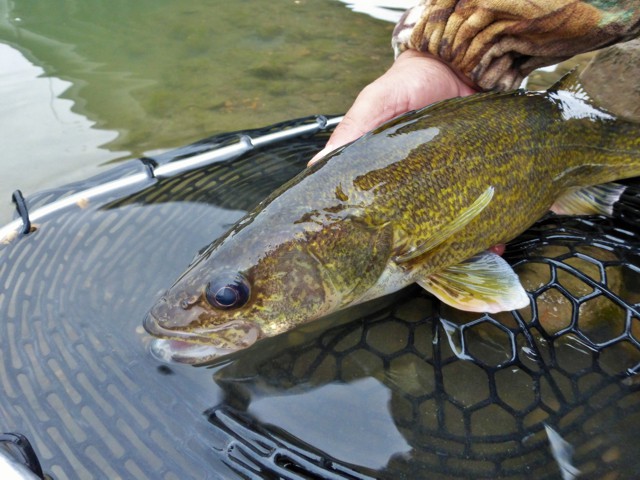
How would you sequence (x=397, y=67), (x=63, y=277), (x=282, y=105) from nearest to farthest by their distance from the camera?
(x=63, y=277), (x=397, y=67), (x=282, y=105)

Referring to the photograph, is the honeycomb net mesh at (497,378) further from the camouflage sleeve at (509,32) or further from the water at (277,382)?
the camouflage sleeve at (509,32)

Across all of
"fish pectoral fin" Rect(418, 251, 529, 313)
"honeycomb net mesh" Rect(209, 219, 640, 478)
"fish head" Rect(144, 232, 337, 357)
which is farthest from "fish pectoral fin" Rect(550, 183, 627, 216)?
"fish head" Rect(144, 232, 337, 357)

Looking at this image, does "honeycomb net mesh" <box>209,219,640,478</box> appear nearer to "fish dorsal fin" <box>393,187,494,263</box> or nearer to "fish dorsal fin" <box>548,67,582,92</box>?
"fish dorsal fin" <box>393,187,494,263</box>

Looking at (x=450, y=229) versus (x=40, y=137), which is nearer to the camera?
(x=450, y=229)

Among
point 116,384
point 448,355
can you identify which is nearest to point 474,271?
point 448,355

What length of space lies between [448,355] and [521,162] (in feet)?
3.29

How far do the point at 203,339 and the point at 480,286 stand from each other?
1150 millimetres

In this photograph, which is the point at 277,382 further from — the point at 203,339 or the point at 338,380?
the point at 203,339

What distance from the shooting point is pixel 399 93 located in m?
3.01

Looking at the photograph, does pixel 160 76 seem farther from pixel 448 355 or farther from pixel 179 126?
pixel 448 355

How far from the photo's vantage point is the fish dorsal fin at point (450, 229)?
2.18 m

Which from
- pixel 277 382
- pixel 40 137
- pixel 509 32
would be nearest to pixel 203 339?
pixel 277 382

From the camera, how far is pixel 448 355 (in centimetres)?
210

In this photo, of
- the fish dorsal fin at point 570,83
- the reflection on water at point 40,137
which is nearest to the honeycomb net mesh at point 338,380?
the fish dorsal fin at point 570,83
